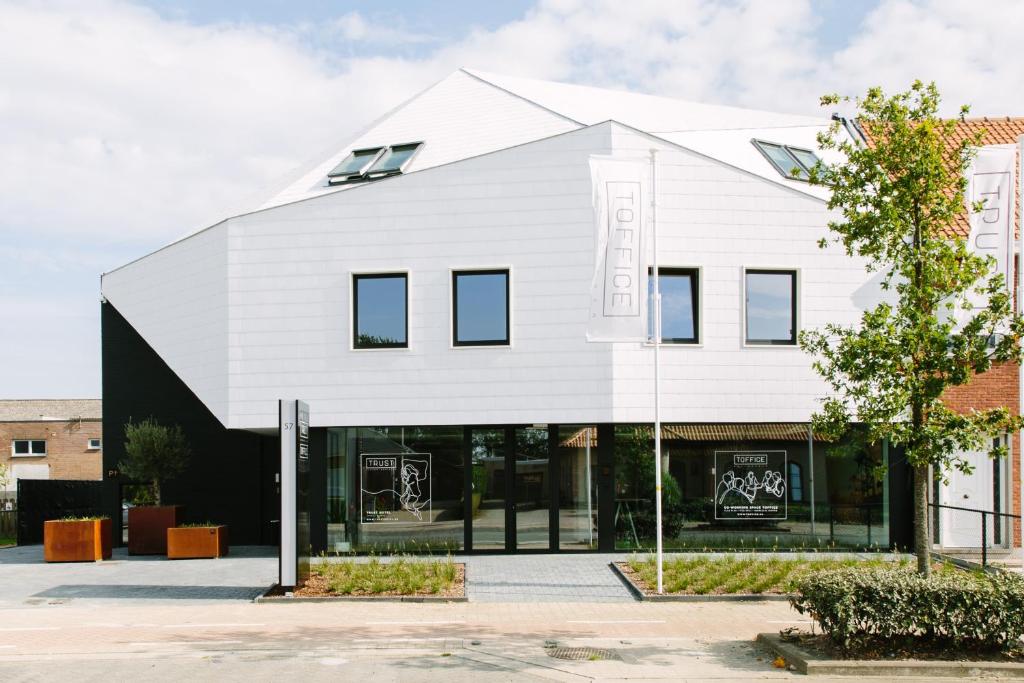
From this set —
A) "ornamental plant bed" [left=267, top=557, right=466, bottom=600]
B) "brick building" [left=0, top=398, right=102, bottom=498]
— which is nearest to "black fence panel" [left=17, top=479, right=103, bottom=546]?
"ornamental plant bed" [left=267, top=557, right=466, bottom=600]

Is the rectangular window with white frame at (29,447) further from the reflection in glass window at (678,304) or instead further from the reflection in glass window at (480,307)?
the reflection in glass window at (678,304)

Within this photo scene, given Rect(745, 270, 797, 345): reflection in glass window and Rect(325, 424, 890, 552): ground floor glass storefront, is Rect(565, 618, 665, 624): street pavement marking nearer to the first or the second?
Rect(325, 424, 890, 552): ground floor glass storefront

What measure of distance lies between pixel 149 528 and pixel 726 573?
11514 mm

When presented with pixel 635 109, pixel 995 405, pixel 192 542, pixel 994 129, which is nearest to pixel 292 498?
pixel 192 542

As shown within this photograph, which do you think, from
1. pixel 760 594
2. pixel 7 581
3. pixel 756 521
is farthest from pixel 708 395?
pixel 7 581

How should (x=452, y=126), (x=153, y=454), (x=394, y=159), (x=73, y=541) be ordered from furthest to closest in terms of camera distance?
(x=452, y=126) < (x=394, y=159) < (x=153, y=454) < (x=73, y=541)

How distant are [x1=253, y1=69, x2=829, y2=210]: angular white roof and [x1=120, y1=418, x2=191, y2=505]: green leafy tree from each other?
15.7ft

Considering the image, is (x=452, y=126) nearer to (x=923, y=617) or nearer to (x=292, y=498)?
(x=292, y=498)

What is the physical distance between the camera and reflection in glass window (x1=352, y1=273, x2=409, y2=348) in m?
18.4

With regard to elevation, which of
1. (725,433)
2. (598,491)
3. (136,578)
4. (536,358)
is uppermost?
(536,358)

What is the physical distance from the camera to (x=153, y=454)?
1938 cm

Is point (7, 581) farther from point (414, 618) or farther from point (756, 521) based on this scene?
point (756, 521)

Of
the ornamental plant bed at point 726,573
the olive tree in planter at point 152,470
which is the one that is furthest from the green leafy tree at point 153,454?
the ornamental plant bed at point 726,573

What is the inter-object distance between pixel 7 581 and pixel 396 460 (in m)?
6.61
